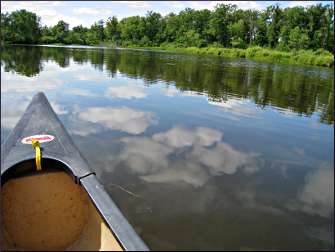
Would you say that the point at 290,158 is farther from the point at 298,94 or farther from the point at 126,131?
the point at 298,94

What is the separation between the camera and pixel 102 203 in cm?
262

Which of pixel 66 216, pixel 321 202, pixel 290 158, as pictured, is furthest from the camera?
pixel 290 158

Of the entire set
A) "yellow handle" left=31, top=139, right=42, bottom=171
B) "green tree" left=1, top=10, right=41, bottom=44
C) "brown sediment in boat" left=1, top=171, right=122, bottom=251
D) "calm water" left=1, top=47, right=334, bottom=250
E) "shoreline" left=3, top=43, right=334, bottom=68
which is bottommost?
"calm water" left=1, top=47, right=334, bottom=250

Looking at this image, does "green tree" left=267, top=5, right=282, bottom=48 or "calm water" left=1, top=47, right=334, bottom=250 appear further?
"green tree" left=267, top=5, right=282, bottom=48

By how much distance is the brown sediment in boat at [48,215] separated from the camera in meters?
3.15

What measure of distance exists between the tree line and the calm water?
40374 mm

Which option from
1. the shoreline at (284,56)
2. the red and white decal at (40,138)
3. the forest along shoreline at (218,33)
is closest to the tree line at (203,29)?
the forest along shoreline at (218,33)

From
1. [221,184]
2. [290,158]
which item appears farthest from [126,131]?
[290,158]

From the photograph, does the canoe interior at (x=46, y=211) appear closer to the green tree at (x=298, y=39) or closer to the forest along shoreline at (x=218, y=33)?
the forest along shoreline at (x=218, y=33)

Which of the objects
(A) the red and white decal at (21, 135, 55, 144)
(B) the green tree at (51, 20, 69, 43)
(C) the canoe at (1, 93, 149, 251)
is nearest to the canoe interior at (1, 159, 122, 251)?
(C) the canoe at (1, 93, 149, 251)

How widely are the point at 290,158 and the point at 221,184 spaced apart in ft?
6.91

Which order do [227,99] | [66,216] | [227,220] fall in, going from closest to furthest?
[66,216] < [227,220] < [227,99]

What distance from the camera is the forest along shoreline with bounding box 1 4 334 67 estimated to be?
46375 millimetres

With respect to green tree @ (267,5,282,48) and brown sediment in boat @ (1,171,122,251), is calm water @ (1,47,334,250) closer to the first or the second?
brown sediment in boat @ (1,171,122,251)
